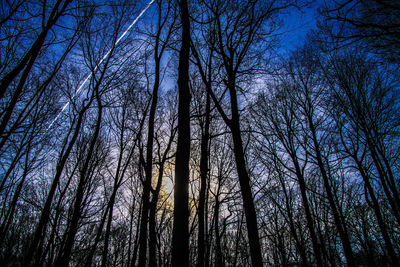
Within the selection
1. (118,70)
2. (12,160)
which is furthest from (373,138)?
(12,160)

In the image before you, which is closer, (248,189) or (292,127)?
(248,189)

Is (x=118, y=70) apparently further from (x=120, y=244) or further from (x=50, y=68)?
(x=120, y=244)

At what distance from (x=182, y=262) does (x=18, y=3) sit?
225 inches

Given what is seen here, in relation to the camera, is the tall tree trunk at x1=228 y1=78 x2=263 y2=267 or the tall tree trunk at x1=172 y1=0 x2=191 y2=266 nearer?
the tall tree trunk at x1=172 y1=0 x2=191 y2=266

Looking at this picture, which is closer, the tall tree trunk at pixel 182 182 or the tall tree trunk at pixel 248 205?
the tall tree trunk at pixel 182 182

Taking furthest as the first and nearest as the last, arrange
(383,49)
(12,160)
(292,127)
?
(12,160) < (292,127) < (383,49)

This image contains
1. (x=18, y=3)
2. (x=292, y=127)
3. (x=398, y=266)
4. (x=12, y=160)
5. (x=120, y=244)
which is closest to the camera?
(x=18, y=3)

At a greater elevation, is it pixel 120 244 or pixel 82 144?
pixel 82 144

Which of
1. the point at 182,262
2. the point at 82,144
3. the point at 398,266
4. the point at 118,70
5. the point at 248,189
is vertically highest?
the point at 118,70

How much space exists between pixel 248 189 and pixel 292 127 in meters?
6.73

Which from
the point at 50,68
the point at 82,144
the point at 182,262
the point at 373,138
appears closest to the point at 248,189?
the point at 182,262

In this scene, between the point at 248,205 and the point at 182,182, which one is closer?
the point at 182,182

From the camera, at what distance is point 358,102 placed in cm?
793

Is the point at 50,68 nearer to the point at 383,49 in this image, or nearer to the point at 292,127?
the point at 383,49
